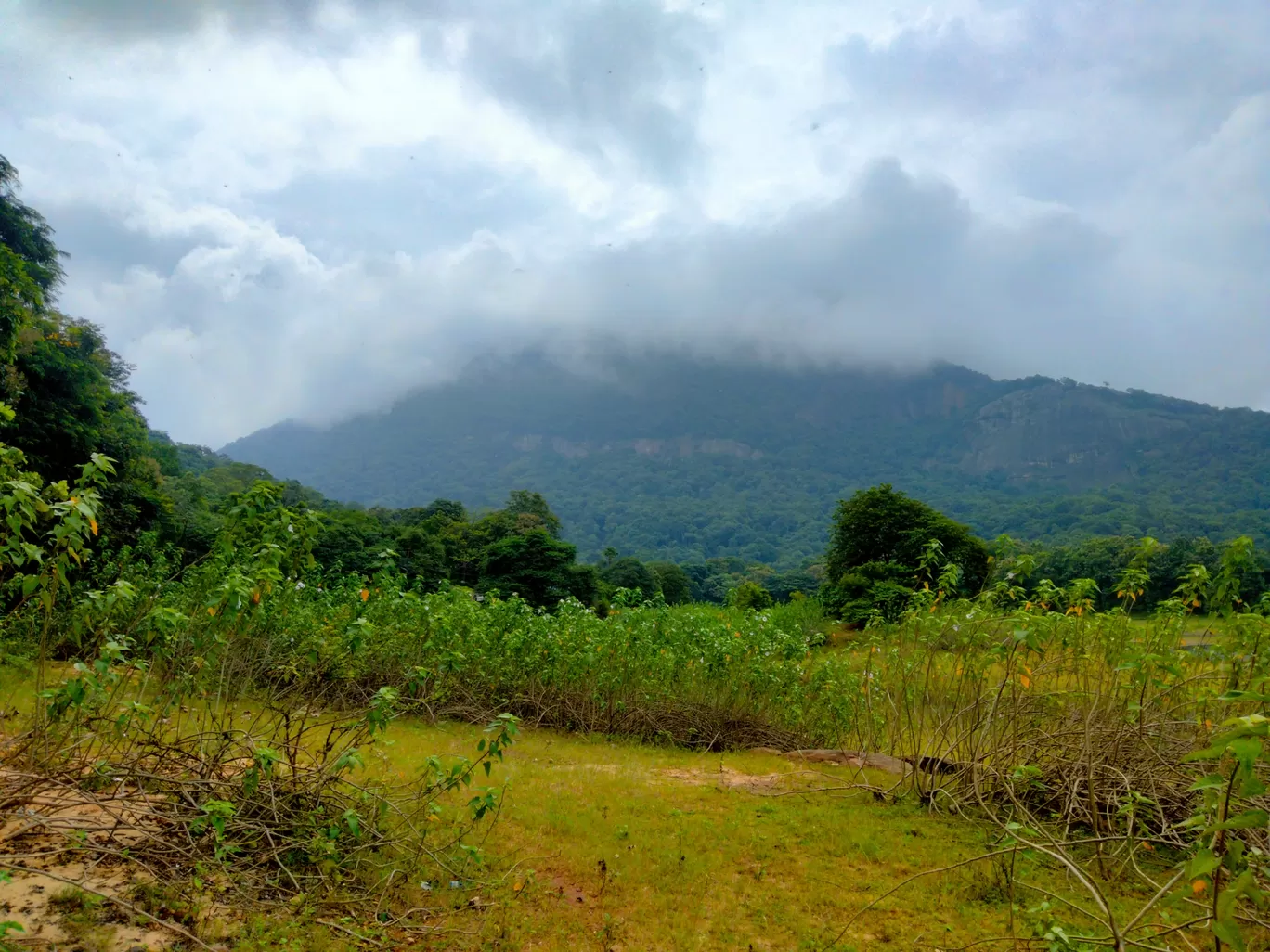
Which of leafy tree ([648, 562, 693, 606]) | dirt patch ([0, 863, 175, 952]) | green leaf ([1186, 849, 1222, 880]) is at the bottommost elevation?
leafy tree ([648, 562, 693, 606])

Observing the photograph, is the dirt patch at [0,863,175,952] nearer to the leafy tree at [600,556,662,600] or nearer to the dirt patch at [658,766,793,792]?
the dirt patch at [658,766,793,792]

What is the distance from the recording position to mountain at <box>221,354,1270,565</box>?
304 feet

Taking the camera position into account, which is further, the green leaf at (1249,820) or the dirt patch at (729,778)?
the dirt patch at (729,778)

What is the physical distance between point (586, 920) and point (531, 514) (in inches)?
1635

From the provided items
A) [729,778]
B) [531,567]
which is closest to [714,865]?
[729,778]

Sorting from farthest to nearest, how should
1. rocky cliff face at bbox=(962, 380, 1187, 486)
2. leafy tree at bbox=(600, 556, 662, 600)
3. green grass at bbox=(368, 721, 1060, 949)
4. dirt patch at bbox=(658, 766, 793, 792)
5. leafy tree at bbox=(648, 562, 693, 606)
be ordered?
rocky cliff face at bbox=(962, 380, 1187, 486) → leafy tree at bbox=(648, 562, 693, 606) → leafy tree at bbox=(600, 556, 662, 600) → dirt patch at bbox=(658, 766, 793, 792) → green grass at bbox=(368, 721, 1060, 949)

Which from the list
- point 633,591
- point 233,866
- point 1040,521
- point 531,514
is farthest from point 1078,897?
point 1040,521

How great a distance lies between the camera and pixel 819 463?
160m

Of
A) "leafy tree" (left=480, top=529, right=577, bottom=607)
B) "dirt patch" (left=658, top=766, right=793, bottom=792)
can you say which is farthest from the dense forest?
"dirt patch" (left=658, top=766, right=793, bottom=792)

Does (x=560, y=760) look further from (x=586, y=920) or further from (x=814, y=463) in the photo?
(x=814, y=463)

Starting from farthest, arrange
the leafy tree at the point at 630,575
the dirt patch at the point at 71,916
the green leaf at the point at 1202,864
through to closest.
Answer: the leafy tree at the point at 630,575
the dirt patch at the point at 71,916
the green leaf at the point at 1202,864

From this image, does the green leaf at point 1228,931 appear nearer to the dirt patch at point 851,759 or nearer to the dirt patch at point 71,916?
the dirt patch at point 71,916

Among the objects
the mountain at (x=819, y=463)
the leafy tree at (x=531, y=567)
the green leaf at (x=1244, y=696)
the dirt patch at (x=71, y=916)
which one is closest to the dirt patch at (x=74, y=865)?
the dirt patch at (x=71, y=916)

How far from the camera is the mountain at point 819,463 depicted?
9256cm
